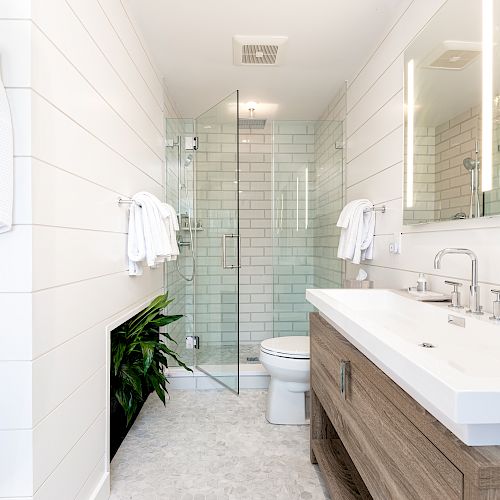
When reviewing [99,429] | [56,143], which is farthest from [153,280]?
[56,143]

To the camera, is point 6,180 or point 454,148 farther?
point 454,148

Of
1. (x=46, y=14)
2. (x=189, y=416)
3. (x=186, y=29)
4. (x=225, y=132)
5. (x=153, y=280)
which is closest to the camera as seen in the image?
(x=46, y=14)

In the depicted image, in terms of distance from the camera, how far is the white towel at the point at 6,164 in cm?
105

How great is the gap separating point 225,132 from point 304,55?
804 mm

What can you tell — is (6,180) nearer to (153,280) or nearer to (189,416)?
(153,280)

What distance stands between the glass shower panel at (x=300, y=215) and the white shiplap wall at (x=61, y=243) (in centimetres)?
176

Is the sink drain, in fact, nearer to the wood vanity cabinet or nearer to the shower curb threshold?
the wood vanity cabinet

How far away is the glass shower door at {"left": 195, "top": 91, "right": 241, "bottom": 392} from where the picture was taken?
306 cm

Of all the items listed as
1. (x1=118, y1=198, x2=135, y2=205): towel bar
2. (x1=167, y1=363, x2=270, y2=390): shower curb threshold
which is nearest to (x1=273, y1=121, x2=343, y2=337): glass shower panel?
(x1=167, y1=363, x2=270, y2=390): shower curb threshold

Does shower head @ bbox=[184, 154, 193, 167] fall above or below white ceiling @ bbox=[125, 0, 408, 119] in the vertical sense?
below

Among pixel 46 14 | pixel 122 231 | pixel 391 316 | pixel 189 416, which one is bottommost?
pixel 189 416

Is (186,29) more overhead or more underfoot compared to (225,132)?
more overhead

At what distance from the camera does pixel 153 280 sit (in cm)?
280

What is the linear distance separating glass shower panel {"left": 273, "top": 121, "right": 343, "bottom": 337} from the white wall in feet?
1.16
